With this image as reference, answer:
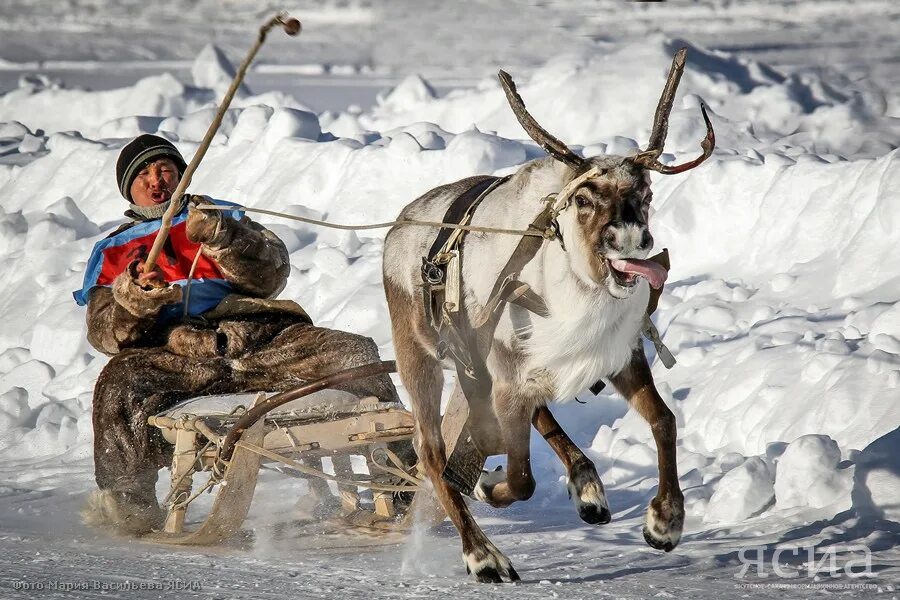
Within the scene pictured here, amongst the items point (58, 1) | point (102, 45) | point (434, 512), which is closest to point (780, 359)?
point (434, 512)

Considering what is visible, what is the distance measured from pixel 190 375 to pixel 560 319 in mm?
2160

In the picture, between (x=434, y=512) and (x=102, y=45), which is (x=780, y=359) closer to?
(x=434, y=512)

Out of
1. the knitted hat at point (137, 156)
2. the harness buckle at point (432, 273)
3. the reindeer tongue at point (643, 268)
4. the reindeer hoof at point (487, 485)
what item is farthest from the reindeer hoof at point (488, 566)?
the knitted hat at point (137, 156)

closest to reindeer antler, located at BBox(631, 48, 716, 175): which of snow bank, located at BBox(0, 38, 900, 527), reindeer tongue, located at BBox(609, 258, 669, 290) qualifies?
reindeer tongue, located at BBox(609, 258, 669, 290)

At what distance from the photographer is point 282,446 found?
5422 millimetres

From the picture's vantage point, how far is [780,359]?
6.90 meters

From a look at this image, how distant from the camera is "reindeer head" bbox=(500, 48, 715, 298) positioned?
13.4 ft

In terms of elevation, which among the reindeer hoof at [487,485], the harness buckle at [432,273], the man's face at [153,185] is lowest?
the reindeer hoof at [487,485]

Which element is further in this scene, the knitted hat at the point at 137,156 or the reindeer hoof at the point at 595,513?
the knitted hat at the point at 137,156

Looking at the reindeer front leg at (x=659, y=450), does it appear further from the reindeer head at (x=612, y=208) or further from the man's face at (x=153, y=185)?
the man's face at (x=153, y=185)

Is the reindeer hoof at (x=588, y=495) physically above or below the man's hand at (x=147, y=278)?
below

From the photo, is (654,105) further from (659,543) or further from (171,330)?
(659,543)

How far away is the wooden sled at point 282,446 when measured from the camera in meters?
5.37

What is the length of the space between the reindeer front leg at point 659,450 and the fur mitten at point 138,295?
2.05m
